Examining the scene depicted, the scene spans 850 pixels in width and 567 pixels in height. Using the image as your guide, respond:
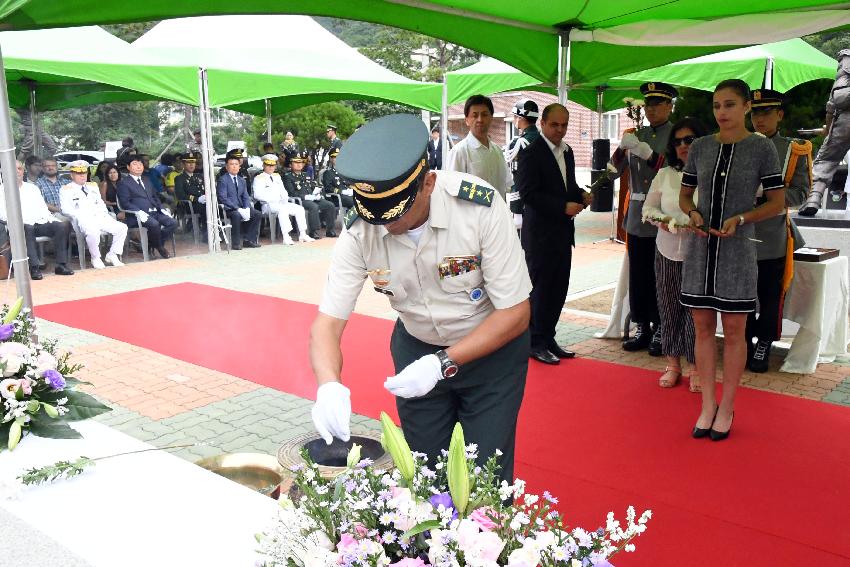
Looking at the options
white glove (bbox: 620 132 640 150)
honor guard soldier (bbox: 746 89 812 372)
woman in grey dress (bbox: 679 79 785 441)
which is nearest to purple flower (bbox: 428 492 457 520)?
woman in grey dress (bbox: 679 79 785 441)

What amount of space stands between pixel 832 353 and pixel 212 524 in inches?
200

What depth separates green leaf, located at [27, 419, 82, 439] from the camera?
1978 millimetres

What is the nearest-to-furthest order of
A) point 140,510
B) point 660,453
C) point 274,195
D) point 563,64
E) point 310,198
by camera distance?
point 140,510, point 660,453, point 563,64, point 274,195, point 310,198

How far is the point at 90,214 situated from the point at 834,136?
374 inches

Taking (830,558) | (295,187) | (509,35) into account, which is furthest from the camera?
(295,187)

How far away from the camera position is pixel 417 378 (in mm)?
1922

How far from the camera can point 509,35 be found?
198 inches

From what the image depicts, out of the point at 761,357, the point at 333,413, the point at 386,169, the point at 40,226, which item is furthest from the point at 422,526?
the point at 40,226

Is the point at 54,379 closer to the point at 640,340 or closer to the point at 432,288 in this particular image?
the point at 432,288

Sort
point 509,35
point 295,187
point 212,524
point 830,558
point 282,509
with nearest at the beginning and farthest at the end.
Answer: point 282,509 → point 212,524 → point 830,558 → point 509,35 → point 295,187

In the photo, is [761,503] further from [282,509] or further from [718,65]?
[718,65]

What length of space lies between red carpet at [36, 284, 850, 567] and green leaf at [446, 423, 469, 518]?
65.1 inches

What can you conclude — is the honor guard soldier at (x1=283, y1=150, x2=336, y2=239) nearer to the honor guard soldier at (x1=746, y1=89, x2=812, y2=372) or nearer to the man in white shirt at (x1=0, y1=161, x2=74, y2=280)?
the man in white shirt at (x1=0, y1=161, x2=74, y2=280)

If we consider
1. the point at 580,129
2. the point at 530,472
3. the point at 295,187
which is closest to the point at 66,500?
the point at 530,472
